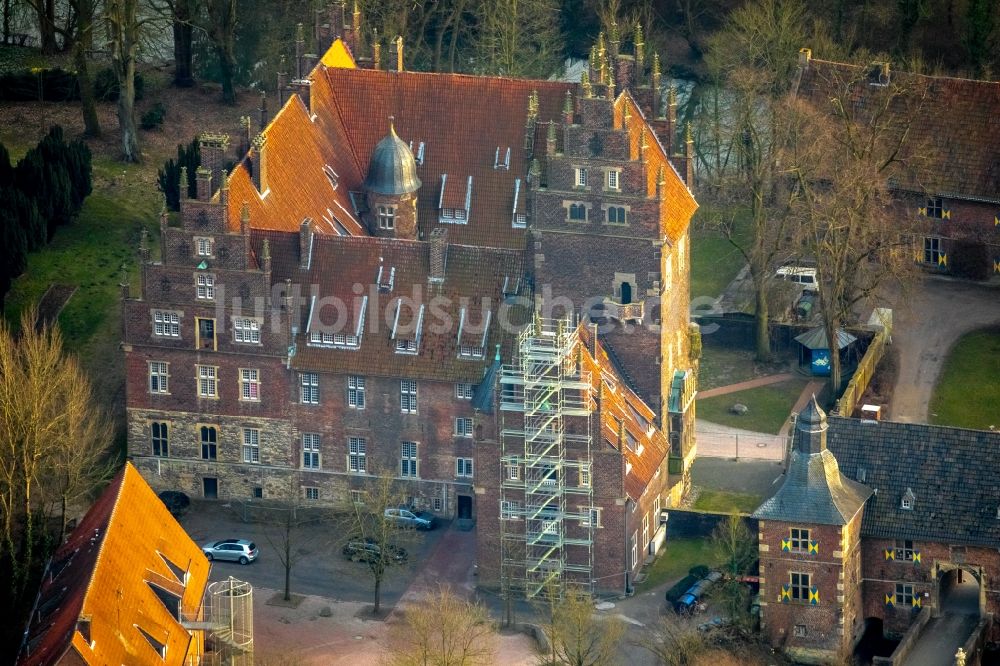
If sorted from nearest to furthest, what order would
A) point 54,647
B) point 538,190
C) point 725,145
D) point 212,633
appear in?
1. point 54,647
2. point 212,633
3. point 538,190
4. point 725,145

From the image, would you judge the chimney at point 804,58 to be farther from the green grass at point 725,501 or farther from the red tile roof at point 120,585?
the red tile roof at point 120,585

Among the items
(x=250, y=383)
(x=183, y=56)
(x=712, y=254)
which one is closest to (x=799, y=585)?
(x=250, y=383)

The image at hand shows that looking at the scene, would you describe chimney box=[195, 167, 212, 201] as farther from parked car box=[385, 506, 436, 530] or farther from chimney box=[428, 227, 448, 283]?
parked car box=[385, 506, 436, 530]

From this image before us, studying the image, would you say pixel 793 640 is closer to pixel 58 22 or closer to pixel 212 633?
pixel 212 633

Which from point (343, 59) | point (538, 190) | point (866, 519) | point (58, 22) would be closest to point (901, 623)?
point (866, 519)

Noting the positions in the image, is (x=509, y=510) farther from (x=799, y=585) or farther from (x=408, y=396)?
(x=799, y=585)

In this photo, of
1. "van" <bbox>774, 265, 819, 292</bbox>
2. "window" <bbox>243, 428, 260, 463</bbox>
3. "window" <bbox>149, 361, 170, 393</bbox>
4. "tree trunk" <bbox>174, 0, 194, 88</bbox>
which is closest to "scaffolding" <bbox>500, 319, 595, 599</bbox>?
"window" <bbox>243, 428, 260, 463</bbox>
